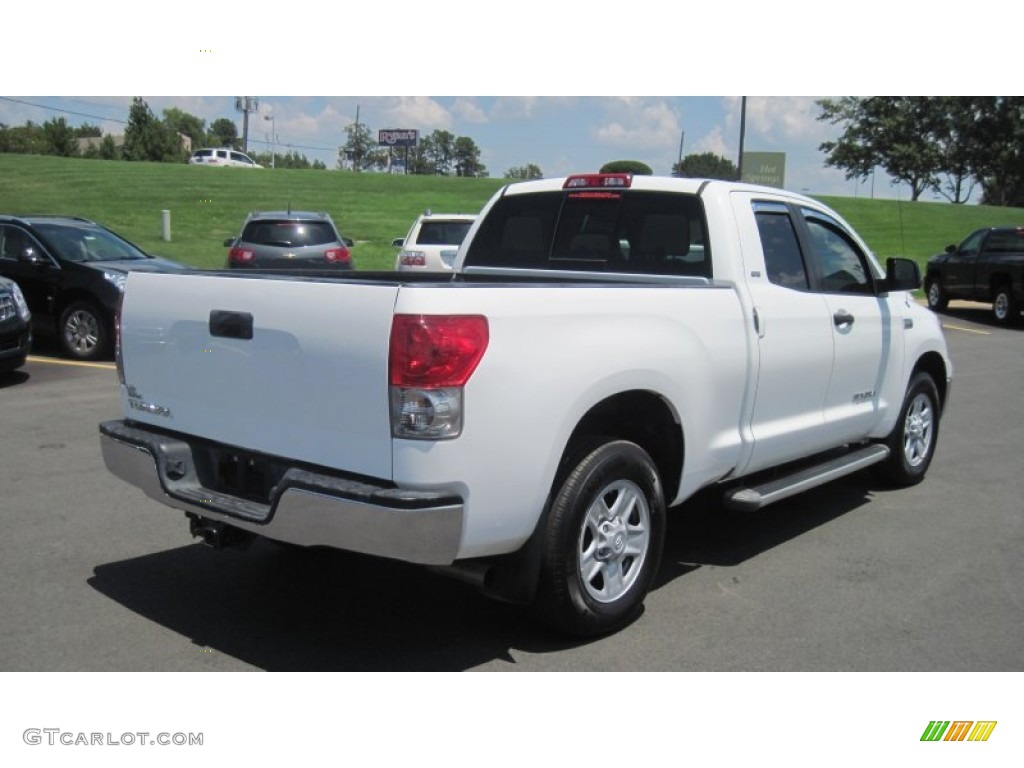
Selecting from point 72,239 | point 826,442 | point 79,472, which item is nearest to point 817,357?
point 826,442

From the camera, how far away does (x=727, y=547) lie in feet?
18.4

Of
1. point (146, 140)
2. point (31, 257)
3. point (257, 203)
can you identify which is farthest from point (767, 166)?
point (146, 140)

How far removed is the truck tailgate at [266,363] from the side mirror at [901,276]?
392 centimetres

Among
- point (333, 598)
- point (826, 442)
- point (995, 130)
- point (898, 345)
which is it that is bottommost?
point (333, 598)

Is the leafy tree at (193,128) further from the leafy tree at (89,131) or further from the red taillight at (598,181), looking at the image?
the red taillight at (598,181)

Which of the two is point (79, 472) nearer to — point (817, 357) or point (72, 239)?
point (817, 357)

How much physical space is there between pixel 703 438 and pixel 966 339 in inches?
554

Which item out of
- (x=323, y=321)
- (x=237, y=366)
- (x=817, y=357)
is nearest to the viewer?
(x=323, y=321)

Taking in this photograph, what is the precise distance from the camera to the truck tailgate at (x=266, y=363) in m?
3.50

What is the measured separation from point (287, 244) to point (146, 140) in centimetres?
6054

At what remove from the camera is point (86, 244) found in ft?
41.2

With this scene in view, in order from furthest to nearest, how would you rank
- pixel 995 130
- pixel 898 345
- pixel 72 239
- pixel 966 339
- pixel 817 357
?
1. pixel 995 130
2. pixel 966 339
3. pixel 72 239
4. pixel 898 345
5. pixel 817 357

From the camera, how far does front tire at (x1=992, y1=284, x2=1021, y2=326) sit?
18812mm

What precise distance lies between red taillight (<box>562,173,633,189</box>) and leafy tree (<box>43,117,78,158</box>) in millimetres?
70555
